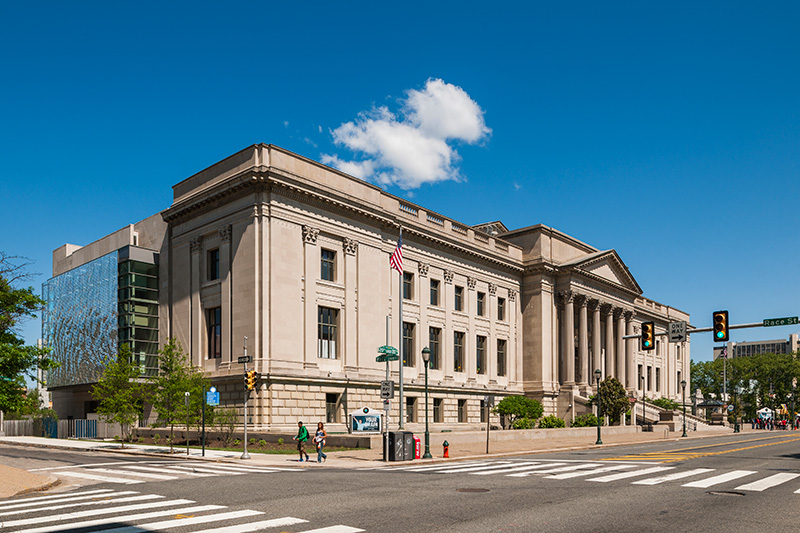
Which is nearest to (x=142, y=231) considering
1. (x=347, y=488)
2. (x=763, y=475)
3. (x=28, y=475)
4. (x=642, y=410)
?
(x=28, y=475)

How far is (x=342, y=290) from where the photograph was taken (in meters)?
48.0

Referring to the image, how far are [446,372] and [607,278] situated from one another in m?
28.2

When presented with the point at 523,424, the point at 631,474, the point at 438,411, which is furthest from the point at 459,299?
the point at 631,474

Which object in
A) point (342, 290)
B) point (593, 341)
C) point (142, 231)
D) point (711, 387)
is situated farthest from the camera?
point (711, 387)

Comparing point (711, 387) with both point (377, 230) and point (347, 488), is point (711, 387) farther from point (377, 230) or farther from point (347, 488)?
point (347, 488)

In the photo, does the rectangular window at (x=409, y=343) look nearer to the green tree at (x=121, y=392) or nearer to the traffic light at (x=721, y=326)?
the green tree at (x=121, y=392)

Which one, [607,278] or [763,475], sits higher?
[607,278]

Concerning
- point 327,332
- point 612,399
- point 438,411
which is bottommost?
point 612,399

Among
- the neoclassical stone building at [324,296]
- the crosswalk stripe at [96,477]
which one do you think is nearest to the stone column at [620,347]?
the neoclassical stone building at [324,296]

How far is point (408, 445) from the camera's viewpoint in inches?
1216

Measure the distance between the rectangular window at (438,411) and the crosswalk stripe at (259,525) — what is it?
4345 cm

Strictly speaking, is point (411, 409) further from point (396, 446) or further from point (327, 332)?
point (396, 446)

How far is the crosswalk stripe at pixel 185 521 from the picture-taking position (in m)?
11.9

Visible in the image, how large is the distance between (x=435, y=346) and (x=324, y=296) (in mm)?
14350
